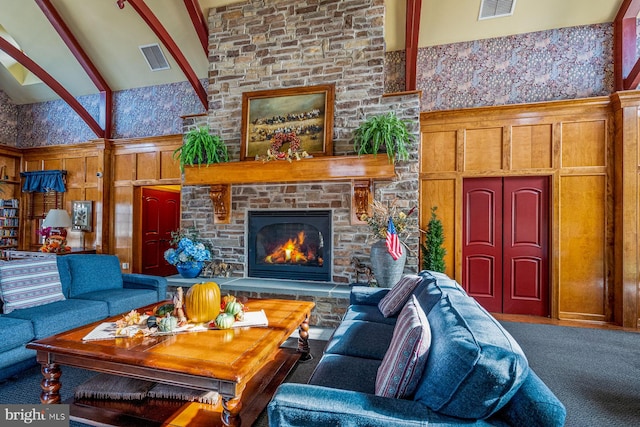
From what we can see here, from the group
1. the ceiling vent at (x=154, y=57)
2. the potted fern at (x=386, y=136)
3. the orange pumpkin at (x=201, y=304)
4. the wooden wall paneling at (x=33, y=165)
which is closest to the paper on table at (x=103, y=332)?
the orange pumpkin at (x=201, y=304)

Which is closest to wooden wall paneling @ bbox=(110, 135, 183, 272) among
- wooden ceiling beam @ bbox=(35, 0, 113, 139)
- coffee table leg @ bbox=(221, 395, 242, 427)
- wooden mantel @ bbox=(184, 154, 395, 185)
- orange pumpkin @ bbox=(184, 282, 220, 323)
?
wooden ceiling beam @ bbox=(35, 0, 113, 139)

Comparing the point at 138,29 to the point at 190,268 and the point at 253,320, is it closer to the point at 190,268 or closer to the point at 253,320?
the point at 190,268

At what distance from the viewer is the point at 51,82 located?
17.4 ft

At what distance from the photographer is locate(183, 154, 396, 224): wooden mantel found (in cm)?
359

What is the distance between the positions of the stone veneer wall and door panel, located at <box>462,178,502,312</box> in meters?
1.14

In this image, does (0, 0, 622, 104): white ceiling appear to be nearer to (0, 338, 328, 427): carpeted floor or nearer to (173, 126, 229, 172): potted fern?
(173, 126, 229, 172): potted fern

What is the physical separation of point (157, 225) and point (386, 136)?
5055 mm

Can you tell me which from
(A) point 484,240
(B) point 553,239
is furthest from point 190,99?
(B) point 553,239

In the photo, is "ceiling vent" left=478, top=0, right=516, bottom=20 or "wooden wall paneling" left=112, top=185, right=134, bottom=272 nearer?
"ceiling vent" left=478, top=0, right=516, bottom=20

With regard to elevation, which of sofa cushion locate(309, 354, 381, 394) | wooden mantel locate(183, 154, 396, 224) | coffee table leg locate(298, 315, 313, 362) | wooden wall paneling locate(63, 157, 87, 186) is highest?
wooden wall paneling locate(63, 157, 87, 186)

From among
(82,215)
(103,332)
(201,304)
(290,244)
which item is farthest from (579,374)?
(82,215)

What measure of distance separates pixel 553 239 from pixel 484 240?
783mm

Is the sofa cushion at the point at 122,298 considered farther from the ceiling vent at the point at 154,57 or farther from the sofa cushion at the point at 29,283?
the ceiling vent at the point at 154,57

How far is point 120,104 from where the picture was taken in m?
6.00
